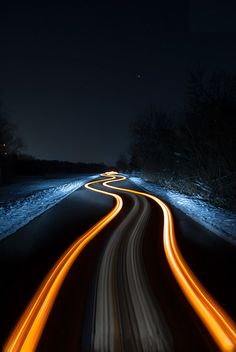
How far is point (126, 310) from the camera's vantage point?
3.77 meters

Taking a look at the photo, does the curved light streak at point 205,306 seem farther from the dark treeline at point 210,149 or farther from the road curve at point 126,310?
the dark treeline at point 210,149

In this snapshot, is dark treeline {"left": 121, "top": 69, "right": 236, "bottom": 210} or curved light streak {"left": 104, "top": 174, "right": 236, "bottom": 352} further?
dark treeline {"left": 121, "top": 69, "right": 236, "bottom": 210}

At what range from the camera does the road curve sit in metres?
3.02

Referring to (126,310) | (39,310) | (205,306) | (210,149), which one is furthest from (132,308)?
(210,149)

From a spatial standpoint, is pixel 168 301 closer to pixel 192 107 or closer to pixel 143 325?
pixel 143 325

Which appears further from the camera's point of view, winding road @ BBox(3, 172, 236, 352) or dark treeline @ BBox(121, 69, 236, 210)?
dark treeline @ BBox(121, 69, 236, 210)

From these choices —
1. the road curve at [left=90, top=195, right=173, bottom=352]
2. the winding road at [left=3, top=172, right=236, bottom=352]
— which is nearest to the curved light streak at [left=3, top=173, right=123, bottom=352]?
the winding road at [left=3, top=172, right=236, bottom=352]

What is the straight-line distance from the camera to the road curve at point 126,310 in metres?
3.02

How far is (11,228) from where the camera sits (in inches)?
360

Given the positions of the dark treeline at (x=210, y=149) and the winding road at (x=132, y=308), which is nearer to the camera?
the winding road at (x=132, y=308)

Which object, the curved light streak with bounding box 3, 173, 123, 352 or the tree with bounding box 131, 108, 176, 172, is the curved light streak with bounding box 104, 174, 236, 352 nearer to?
the curved light streak with bounding box 3, 173, 123, 352

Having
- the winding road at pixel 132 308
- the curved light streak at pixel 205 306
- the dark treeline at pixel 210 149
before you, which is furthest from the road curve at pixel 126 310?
the dark treeline at pixel 210 149

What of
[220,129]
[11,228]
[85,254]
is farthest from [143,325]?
[220,129]

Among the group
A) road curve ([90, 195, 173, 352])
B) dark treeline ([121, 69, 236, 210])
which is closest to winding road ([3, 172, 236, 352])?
road curve ([90, 195, 173, 352])
